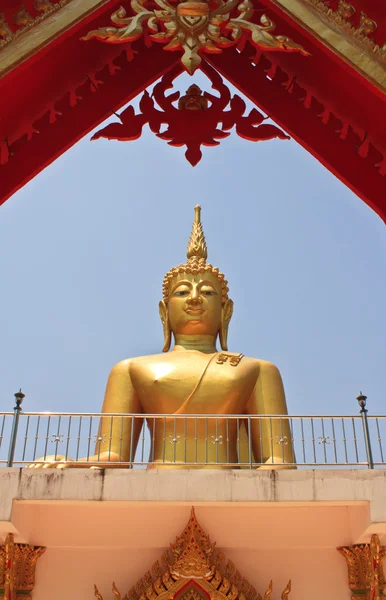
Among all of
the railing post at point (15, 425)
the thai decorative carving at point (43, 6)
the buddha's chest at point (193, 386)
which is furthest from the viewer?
the buddha's chest at point (193, 386)

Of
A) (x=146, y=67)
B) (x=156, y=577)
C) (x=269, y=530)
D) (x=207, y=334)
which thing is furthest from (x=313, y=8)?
(x=156, y=577)

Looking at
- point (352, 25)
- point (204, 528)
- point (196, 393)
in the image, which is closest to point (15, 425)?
point (204, 528)

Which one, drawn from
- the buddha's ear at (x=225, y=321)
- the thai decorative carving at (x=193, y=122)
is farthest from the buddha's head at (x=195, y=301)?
the thai decorative carving at (x=193, y=122)

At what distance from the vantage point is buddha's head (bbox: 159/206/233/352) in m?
8.63

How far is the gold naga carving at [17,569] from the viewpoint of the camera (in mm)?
6102

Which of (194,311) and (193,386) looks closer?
(193,386)

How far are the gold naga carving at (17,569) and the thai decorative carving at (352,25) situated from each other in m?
4.69

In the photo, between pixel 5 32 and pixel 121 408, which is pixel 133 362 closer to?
pixel 121 408

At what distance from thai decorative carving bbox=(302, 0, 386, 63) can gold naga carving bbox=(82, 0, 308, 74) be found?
340 mm

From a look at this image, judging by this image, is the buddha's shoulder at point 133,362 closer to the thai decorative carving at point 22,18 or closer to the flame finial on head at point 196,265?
the flame finial on head at point 196,265

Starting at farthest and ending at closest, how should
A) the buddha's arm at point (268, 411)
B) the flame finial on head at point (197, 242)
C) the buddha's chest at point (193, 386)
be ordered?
1. the flame finial on head at point (197, 242)
2. the buddha's chest at point (193, 386)
3. the buddha's arm at point (268, 411)

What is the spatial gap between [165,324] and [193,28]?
353cm

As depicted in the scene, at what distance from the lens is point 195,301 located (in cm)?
859

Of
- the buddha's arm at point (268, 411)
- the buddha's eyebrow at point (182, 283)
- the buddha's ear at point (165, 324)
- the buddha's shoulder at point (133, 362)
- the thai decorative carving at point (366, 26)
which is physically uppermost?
the thai decorative carving at point (366, 26)
